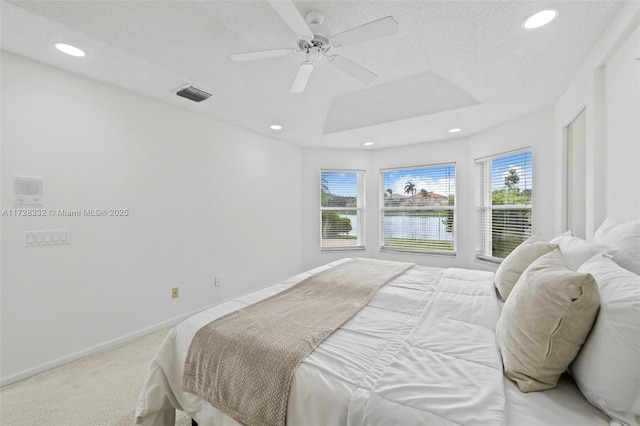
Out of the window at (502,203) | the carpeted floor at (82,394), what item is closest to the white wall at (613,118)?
the window at (502,203)

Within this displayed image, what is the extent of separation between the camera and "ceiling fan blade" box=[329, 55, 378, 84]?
1755mm

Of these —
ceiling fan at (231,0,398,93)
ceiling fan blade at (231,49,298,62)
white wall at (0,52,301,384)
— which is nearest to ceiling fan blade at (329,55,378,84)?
ceiling fan at (231,0,398,93)

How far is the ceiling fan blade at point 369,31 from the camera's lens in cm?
139

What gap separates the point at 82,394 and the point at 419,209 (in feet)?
14.6

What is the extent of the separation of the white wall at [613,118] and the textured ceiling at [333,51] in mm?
128

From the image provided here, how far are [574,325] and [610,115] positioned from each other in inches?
69.8

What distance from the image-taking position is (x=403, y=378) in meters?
0.99

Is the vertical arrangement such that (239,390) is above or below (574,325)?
below

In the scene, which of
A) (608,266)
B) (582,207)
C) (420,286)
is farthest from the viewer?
(582,207)

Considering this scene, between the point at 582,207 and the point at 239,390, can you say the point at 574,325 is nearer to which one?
the point at 239,390

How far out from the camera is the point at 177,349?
4.67 ft

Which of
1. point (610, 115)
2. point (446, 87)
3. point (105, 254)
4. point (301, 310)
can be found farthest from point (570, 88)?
point (105, 254)

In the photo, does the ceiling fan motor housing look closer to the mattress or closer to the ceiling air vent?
the ceiling air vent

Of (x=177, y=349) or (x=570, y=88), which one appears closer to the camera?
(x=177, y=349)
